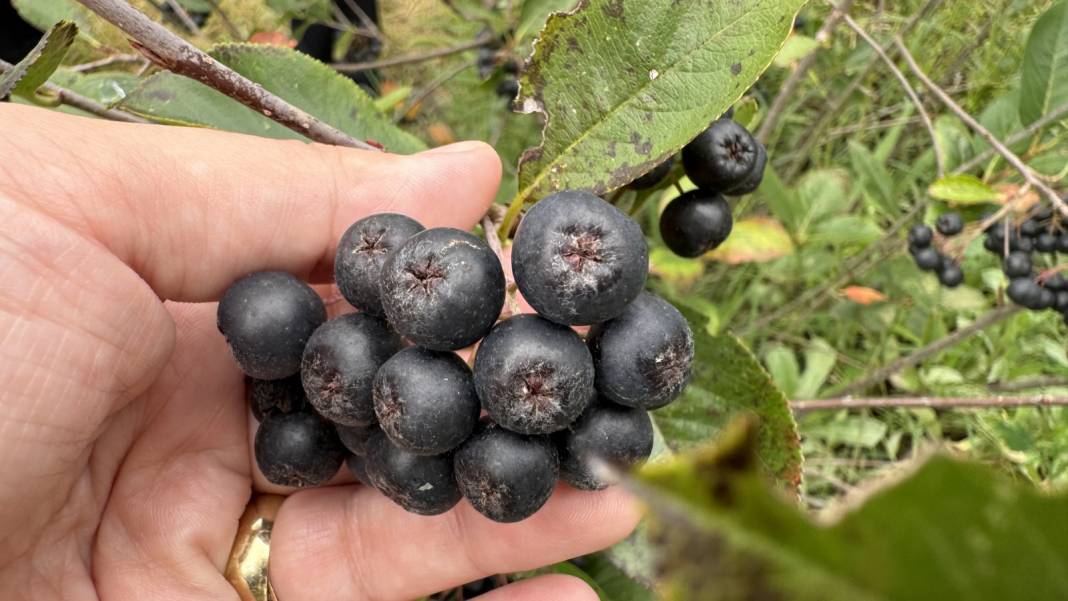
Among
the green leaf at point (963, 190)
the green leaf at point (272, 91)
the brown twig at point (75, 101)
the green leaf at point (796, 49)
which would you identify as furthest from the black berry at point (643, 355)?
the green leaf at point (796, 49)

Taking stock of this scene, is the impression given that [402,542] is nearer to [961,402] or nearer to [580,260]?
[580,260]

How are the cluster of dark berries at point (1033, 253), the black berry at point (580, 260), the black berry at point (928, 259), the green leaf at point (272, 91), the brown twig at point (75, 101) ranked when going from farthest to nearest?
1. the black berry at point (928, 259)
2. the cluster of dark berries at point (1033, 253)
3. the brown twig at point (75, 101)
4. the green leaf at point (272, 91)
5. the black berry at point (580, 260)

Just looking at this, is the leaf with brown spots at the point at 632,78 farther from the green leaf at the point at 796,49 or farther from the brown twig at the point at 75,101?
the green leaf at the point at 796,49

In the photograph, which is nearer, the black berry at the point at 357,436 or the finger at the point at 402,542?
the black berry at the point at 357,436

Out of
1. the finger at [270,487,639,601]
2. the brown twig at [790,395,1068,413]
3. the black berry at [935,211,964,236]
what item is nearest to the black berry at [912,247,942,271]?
the black berry at [935,211,964,236]

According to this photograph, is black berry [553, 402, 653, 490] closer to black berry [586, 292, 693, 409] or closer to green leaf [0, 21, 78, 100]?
black berry [586, 292, 693, 409]

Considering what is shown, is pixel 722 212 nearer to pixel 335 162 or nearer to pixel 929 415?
pixel 335 162

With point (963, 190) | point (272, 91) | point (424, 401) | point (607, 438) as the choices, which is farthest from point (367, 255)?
point (963, 190)

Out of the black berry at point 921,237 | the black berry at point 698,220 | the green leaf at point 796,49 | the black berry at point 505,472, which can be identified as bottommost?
the black berry at point 921,237
